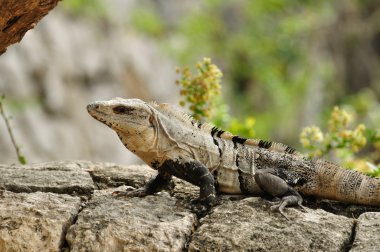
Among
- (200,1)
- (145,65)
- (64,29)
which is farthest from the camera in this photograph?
(200,1)

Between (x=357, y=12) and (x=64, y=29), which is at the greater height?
(x=357, y=12)

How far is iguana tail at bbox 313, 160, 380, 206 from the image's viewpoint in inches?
175

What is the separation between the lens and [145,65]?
Result: 695 inches

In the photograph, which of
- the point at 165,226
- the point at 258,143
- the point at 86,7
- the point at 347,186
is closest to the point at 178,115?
the point at 258,143

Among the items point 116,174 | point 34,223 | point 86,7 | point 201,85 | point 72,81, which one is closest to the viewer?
point 34,223

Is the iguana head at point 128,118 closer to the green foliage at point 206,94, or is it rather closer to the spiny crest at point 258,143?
the spiny crest at point 258,143

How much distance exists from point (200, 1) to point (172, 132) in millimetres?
16499

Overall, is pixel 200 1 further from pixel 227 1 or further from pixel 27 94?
pixel 27 94

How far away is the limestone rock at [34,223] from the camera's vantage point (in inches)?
161

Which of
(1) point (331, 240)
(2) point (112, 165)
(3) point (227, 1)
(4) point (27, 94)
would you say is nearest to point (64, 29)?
(4) point (27, 94)

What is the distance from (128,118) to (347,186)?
1534 millimetres

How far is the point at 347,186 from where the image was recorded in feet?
14.7

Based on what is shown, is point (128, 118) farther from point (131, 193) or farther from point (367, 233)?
point (367, 233)

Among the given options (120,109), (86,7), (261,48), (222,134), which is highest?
(261,48)
